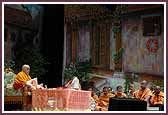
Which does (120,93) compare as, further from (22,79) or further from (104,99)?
(22,79)

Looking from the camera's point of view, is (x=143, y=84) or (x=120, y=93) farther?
(x=120, y=93)

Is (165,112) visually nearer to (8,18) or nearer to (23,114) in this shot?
(23,114)

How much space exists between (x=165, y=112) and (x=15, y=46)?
4560 millimetres

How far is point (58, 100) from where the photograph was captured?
1208 cm

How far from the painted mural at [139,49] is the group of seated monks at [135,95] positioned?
403 millimetres

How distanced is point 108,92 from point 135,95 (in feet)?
2.18

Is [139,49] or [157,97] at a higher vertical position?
[139,49]

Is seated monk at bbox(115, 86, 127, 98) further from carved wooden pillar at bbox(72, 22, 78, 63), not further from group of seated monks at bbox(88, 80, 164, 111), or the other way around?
carved wooden pillar at bbox(72, 22, 78, 63)

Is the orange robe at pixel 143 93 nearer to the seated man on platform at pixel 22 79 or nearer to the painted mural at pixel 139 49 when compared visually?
the painted mural at pixel 139 49

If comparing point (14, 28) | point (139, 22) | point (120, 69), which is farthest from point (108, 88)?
point (14, 28)

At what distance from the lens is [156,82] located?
549 inches

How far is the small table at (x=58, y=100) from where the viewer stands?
1205 centimetres

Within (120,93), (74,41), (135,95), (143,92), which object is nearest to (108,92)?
(120,93)

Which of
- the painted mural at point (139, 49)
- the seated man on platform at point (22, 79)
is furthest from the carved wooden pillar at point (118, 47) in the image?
the seated man on platform at point (22, 79)
